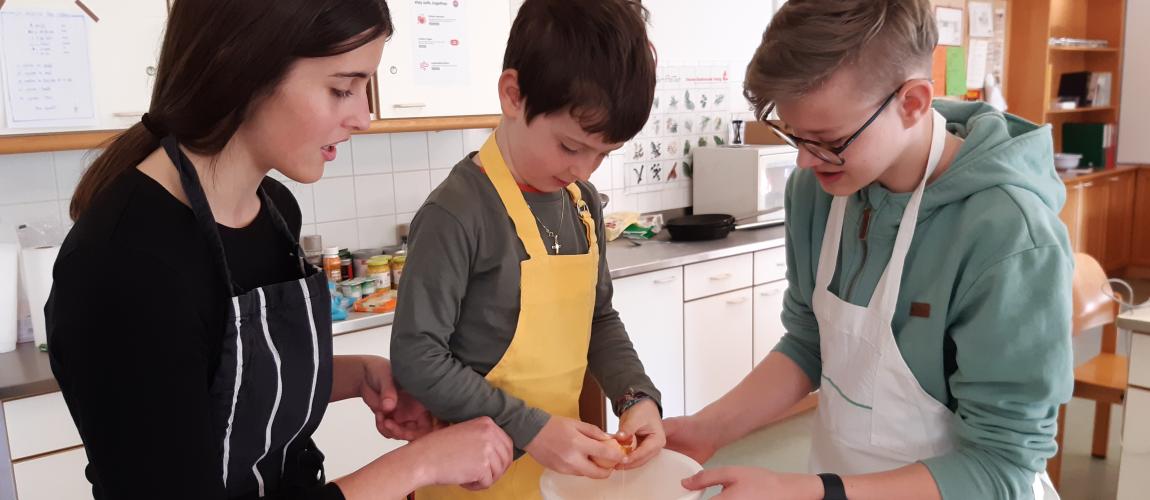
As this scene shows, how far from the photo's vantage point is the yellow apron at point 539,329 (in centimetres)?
120

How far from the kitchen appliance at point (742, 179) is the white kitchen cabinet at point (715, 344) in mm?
419

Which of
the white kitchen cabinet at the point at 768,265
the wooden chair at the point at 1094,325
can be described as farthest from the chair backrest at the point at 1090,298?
the white kitchen cabinet at the point at 768,265

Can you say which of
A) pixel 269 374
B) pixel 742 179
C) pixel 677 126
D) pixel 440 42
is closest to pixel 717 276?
pixel 742 179

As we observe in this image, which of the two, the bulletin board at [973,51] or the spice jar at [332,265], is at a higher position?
the bulletin board at [973,51]

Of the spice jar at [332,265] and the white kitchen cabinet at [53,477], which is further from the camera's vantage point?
the spice jar at [332,265]

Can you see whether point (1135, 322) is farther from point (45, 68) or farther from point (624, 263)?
point (45, 68)

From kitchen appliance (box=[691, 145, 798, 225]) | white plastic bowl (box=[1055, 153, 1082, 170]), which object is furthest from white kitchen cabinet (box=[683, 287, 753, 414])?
white plastic bowl (box=[1055, 153, 1082, 170])

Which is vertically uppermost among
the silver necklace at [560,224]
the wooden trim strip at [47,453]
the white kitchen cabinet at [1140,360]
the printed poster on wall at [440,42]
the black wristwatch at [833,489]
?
the printed poster on wall at [440,42]

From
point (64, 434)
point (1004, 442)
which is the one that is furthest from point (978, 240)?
point (64, 434)

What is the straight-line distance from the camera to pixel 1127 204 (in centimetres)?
624

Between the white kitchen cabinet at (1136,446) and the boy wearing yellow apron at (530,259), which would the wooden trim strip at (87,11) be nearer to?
the boy wearing yellow apron at (530,259)

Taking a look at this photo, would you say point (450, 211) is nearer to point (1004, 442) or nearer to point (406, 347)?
point (406, 347)

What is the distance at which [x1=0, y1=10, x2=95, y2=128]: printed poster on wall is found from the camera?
1965 millimetres

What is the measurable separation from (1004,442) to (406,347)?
0.74 metres
